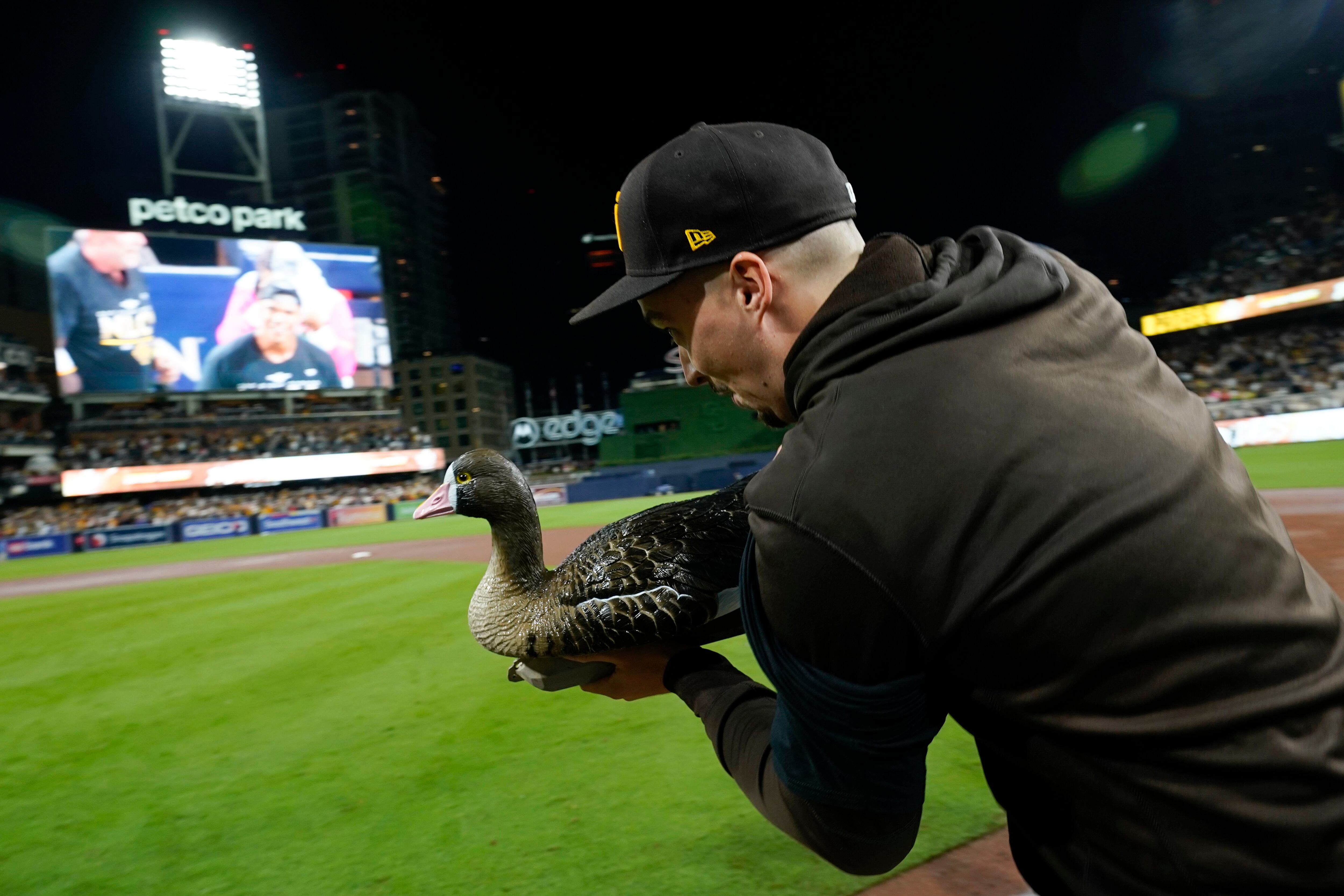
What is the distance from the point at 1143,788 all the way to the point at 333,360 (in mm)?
54376

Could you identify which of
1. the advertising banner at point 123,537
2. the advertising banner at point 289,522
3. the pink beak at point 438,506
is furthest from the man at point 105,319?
the pink beak at point 438,506

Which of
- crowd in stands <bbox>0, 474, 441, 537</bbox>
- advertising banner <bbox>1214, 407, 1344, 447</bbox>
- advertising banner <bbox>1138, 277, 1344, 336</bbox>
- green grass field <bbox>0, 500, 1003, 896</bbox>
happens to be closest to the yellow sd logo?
green grass field <bbox>0, 500, 1003, 896</bbox>

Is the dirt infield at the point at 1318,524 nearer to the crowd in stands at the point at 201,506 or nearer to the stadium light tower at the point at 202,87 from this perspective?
the crowd in stands at the point at 201,506

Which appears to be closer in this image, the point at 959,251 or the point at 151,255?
the point at 959,251

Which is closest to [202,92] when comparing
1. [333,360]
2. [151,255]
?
[151,255]

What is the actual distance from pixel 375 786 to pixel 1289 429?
111ft

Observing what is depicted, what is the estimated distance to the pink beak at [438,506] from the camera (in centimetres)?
274

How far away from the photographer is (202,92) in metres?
45.8

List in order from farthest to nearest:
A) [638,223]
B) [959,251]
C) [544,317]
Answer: [544,317], [638,223], [959,251]

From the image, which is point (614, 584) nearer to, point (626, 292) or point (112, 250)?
point (626, 292)

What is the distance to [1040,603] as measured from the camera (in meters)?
1.00

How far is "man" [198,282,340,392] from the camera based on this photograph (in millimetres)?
46812

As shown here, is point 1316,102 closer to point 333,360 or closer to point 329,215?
point 333,360

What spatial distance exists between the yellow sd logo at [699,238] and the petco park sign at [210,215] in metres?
56.6
